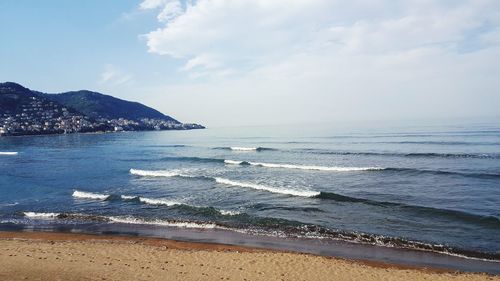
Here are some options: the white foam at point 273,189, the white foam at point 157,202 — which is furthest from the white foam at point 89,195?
the white foam at point 273,189

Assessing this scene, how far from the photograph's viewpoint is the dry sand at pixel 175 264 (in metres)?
13.0

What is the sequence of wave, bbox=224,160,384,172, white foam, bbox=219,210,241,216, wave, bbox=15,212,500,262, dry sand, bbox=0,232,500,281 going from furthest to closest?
wave, bbox=224,160,384,172 → white foam, bbox=219,210,241,216 → wave, bbox=15,212,500,262 → dry sand, bbox=0,232,500,281

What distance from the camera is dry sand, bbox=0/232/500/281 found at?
42.6 feet

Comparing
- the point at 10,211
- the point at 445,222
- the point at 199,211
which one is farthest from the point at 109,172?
the point at 445,222

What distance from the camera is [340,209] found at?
2350 centimetres

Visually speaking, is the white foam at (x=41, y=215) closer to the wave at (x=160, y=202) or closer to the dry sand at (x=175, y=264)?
the wave at (x=160, y=202)

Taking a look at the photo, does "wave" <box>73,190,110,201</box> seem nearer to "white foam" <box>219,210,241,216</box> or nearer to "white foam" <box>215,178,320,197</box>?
"white foam" <box>215,178,320,197</box>

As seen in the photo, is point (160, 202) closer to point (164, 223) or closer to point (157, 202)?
point (157, 202)

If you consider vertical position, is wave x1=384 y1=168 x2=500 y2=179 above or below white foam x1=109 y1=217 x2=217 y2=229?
above

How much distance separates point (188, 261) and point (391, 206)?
13.7m

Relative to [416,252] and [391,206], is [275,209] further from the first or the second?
[416,252]

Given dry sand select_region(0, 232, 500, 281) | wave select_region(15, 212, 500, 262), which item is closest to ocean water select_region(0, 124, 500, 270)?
wave select_region(15, 212, 500, 262)

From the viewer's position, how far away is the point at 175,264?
14266mm

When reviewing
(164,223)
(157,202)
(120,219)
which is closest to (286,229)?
(164,223)
